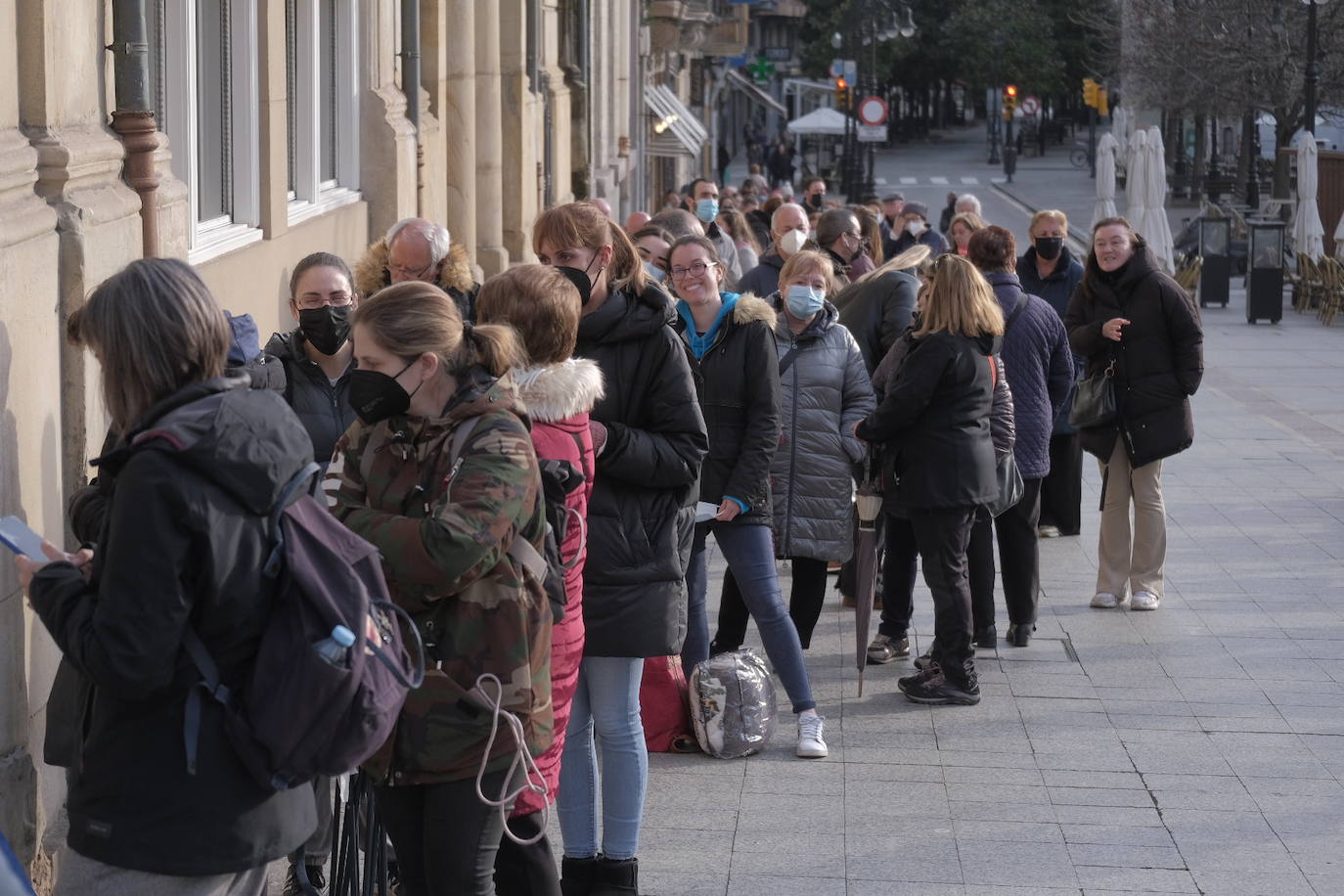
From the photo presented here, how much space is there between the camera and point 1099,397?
362 inches

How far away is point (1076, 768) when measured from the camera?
6.71 m

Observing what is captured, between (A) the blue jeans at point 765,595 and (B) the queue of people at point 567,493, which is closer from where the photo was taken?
(B) the queue of people at point 567,493

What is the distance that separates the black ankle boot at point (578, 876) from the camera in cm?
514

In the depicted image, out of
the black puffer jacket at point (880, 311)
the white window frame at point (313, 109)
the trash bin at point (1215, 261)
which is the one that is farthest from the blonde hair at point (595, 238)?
the trash bin at point (1215, 261)

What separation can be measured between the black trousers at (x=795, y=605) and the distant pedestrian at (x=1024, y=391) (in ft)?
3.35

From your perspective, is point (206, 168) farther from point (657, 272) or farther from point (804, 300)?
point (804, 300)

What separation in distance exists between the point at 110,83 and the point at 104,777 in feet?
10.4

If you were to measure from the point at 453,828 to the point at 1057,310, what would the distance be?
7530 millimetres

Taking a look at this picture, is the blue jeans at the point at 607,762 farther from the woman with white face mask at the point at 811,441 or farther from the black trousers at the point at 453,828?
the woman with white face mask at the point at 811,441

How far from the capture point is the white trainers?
678 centimetres

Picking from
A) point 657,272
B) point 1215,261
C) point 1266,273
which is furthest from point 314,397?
point 1215,261

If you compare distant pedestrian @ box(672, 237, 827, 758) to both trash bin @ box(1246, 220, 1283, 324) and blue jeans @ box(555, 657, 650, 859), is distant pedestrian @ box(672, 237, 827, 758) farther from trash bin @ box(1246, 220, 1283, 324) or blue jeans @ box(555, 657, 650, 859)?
trash bin @ box(1246, 220, 1283, 324)

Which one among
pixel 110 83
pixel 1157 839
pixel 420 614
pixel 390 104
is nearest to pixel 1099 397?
pixel 1157 839

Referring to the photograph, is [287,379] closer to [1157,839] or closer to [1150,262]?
[1157,839]
